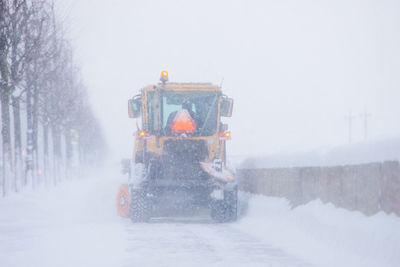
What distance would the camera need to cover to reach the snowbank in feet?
24.7

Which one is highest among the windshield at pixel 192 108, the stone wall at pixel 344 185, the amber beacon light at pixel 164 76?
the amber beacon light at pixel 164 76

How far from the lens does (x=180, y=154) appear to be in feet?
47.1

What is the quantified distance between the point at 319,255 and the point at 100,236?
13.0 feet

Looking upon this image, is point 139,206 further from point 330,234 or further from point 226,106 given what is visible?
point 330,234

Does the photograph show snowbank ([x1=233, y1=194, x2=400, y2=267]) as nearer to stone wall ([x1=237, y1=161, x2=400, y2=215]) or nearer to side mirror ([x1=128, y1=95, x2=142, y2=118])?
stone wall ([x1=237, y1=161, x2=400, y2=215])

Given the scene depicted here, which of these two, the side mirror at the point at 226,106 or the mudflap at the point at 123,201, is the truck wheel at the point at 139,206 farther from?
the side mirror at the point at 226,106

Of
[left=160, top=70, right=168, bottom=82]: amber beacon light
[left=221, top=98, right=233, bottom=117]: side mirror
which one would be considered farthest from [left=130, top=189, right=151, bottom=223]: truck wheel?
[left=221, top=98, right=233, bottom=117]: side mirror

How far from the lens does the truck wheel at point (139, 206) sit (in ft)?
45.9

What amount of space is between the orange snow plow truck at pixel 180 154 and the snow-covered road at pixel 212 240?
483 mm

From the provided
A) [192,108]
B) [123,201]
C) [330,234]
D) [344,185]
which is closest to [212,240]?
[330,234]

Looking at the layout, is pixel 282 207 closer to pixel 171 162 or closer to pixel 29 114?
pixel 171 162

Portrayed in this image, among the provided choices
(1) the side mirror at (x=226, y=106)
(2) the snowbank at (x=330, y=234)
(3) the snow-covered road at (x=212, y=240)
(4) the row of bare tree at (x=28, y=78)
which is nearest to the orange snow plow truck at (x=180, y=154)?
(1) the side mirror at (x=226, y=106)

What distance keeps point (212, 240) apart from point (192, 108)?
4.86 m

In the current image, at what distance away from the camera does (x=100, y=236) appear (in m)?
10.7
